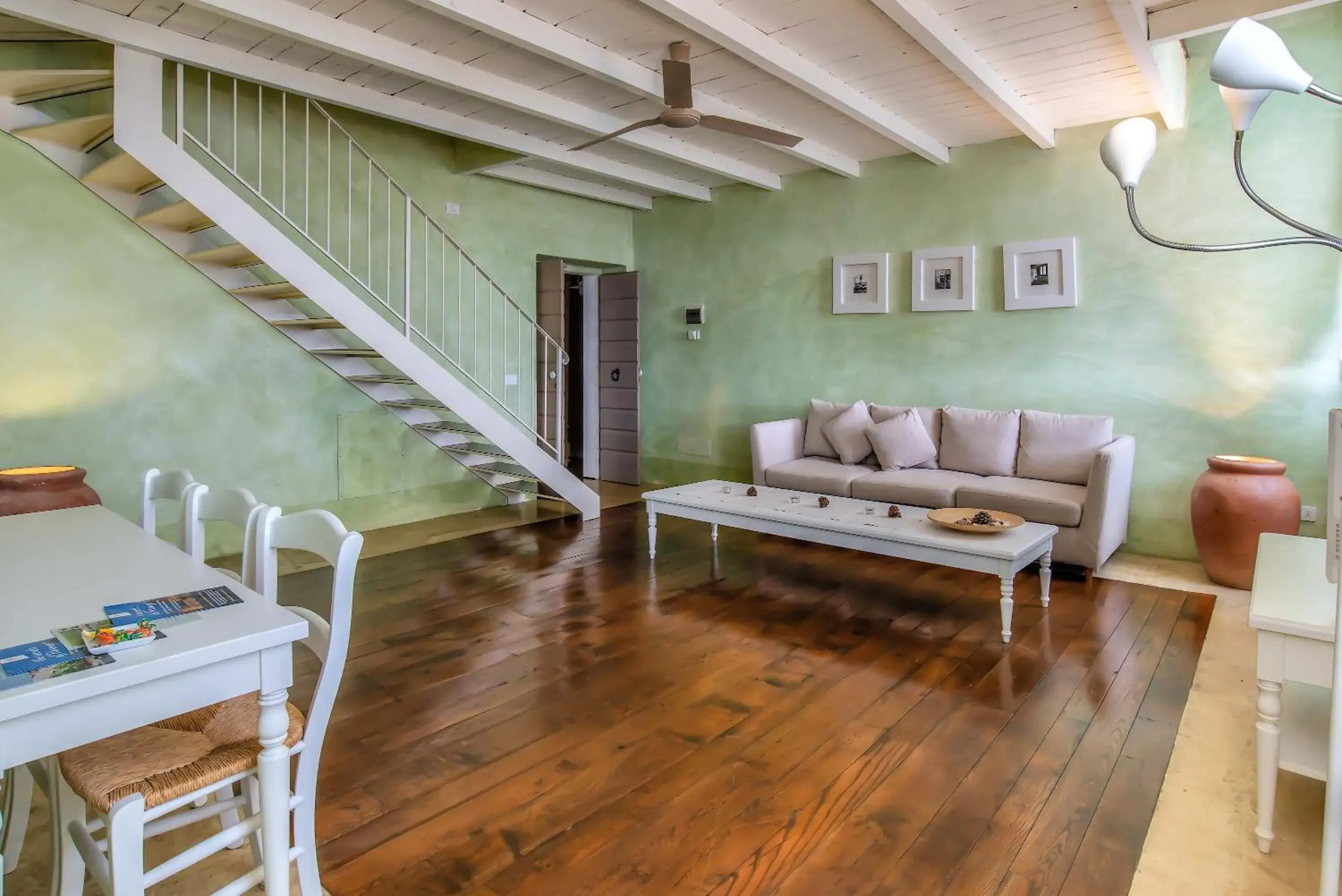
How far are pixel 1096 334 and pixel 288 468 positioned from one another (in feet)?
18.0

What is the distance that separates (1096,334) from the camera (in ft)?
16.3

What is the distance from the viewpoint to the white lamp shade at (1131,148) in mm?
2549

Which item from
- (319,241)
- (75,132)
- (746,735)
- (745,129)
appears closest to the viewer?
(746,735)

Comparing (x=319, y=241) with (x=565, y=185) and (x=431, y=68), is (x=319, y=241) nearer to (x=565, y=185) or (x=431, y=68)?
(x=431, y=68)

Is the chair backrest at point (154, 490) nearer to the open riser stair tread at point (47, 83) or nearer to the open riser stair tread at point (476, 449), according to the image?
the open riser stair tread at point (47, 83)

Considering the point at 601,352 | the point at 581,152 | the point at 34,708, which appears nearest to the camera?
the point at 34,708

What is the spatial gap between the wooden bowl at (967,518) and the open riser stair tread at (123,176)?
4.19 metres

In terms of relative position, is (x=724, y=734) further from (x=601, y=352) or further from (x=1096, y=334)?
(x=601, y=352)

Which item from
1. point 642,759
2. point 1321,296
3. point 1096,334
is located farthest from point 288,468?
point 1321,296

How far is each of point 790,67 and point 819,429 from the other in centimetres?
281

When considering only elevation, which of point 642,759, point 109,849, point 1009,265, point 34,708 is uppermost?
point 1009,265

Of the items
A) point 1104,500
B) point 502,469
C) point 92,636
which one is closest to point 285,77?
point 502,469

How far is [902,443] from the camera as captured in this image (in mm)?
5328

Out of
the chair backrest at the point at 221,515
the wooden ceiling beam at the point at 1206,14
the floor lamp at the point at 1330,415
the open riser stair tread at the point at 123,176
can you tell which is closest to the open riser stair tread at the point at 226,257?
the open riser stair tread at the point at 123,176
